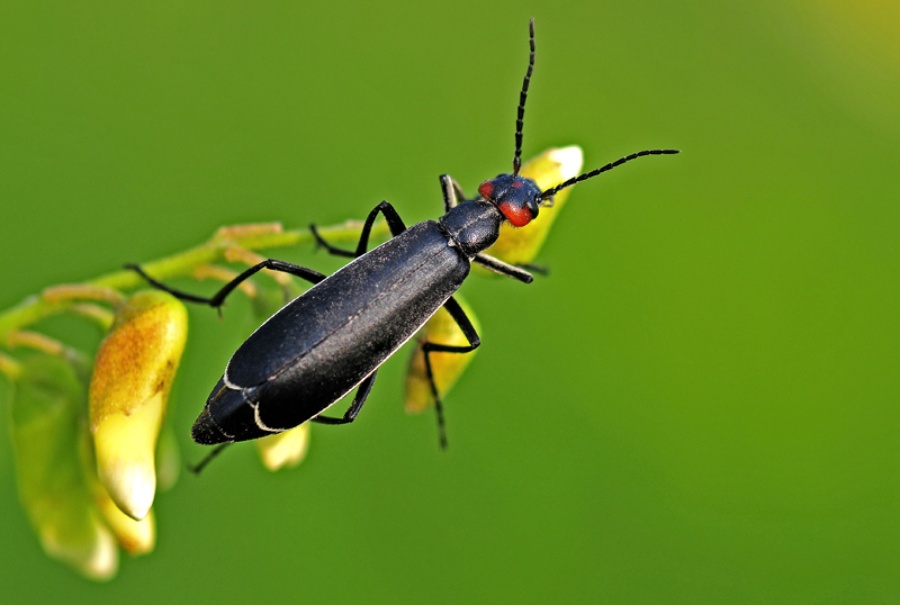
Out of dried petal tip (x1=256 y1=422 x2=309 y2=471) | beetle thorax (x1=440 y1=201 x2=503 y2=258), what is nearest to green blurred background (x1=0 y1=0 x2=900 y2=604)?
dried petal tip (x1=256 y1=422 x2=309 y2=471)

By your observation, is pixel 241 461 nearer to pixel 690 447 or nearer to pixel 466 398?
pixel 466 398

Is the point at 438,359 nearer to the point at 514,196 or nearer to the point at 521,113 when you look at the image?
the point at 514,196

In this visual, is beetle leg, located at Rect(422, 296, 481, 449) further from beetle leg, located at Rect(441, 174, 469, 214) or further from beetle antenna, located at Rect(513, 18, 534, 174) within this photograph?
beetle antenna, located at Rect(513, 18, 534, 174)

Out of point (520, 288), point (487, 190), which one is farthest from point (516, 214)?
point (520, 288)

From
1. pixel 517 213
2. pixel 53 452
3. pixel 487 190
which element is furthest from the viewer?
pixel 487 190

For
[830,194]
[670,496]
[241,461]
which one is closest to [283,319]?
[241,461]

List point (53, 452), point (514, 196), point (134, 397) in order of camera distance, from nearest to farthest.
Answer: point (134, 397) < point (53, 452) < point (514, 196)

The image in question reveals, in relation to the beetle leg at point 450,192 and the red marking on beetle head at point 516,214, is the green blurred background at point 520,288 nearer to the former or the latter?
the beetle leg at point 450,192
